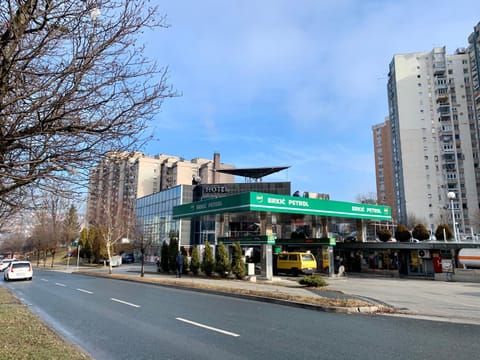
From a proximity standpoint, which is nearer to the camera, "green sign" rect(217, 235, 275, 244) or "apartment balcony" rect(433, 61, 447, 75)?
"green sign" rect(217, 235, 275, 244)

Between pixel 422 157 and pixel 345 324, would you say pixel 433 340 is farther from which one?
pixel 422 157

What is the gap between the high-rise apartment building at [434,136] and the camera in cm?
8094

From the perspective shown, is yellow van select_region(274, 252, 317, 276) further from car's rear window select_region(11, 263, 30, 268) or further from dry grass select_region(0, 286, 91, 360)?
dry grass select_region(0, 286, 91, 360)

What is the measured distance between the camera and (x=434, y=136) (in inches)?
3317

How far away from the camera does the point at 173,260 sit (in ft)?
104

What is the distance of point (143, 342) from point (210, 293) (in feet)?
32.6

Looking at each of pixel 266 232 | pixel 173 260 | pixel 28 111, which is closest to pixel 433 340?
pixel 28 111

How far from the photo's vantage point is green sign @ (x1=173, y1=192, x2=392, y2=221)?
24.8m

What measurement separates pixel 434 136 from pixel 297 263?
6971cm

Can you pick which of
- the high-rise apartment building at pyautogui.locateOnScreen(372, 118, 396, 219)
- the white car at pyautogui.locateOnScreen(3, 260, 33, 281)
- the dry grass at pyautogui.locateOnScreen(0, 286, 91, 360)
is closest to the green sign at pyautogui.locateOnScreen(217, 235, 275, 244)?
the white car at pyautogui.locateOnScreen(3, 260, 33, 281)

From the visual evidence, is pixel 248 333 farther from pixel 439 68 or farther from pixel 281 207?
pixel 439 68

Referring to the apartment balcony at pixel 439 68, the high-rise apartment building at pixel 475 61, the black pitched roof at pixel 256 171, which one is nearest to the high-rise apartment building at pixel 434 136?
the apartment balcony at pixel 439 68

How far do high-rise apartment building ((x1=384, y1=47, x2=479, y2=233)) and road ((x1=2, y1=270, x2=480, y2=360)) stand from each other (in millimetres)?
78475

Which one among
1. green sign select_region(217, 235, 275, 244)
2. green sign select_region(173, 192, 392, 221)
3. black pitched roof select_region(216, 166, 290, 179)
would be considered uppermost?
black pitched roof select_region(216, 166, 290, 179)
